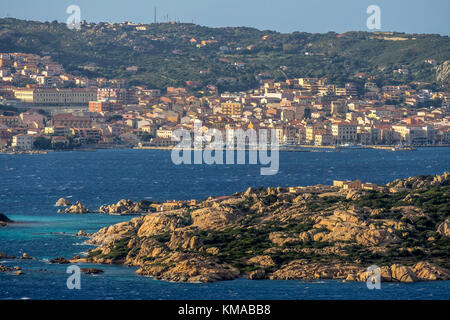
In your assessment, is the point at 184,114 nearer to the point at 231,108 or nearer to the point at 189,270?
the point at 231,108

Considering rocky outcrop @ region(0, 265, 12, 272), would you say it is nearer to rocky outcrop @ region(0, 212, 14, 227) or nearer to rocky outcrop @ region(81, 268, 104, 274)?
rocky outcrop @ region(81, 268, 104, 274)

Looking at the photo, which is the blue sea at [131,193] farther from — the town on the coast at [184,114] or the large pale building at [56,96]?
the large pale building at [56,96]

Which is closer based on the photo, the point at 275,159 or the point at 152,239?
the point at 152,239

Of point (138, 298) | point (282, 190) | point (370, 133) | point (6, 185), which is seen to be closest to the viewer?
point (138, 298)

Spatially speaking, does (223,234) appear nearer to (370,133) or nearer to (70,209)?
(70,209)

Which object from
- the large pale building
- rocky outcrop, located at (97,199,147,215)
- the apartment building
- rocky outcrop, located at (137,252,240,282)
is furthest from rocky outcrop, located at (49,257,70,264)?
the large pale building

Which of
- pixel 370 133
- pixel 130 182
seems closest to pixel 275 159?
pixel 370 133
